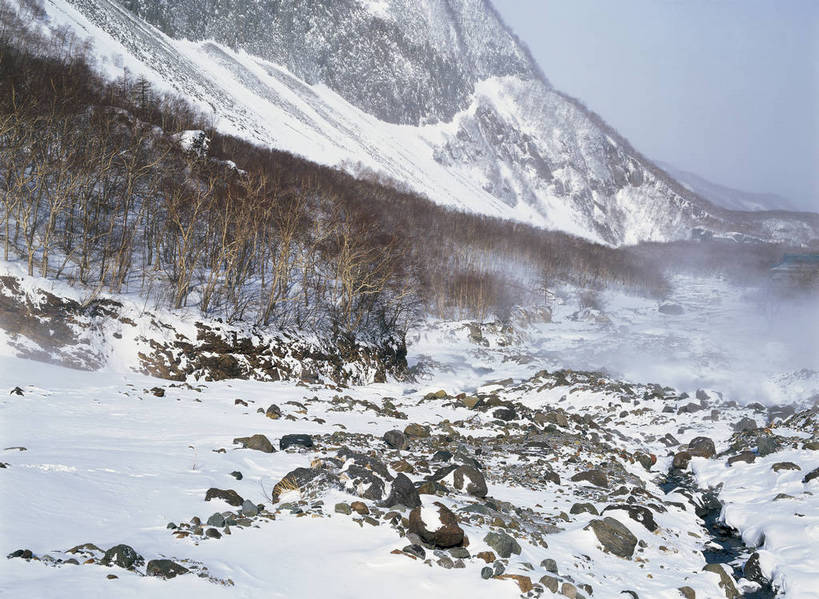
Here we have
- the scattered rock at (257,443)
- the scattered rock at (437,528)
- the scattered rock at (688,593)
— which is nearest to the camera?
the scattered rock at (437,528)

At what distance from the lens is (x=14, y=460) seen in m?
7.03

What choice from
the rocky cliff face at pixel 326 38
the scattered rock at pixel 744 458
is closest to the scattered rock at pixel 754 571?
the scattered rock at pixel 744 458

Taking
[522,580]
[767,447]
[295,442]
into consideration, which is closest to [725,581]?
[522,580]

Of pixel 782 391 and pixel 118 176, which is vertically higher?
pixel 118 176

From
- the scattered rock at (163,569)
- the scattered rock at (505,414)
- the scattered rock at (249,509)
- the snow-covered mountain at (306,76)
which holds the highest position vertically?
the snow-covered mountain at (306,76)

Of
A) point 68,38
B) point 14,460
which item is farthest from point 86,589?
point 68,38

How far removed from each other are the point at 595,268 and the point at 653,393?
11726 cm

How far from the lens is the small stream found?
8.06 meters

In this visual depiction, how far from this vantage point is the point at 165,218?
33.4 metres

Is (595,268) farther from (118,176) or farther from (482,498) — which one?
(482,498)

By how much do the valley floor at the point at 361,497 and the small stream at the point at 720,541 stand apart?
99mm

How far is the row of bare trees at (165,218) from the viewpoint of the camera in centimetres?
2556

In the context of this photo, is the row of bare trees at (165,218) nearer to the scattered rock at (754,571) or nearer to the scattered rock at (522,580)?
the scattered rock at (522,580)

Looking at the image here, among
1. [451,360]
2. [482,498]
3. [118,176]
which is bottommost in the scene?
[451,360]
